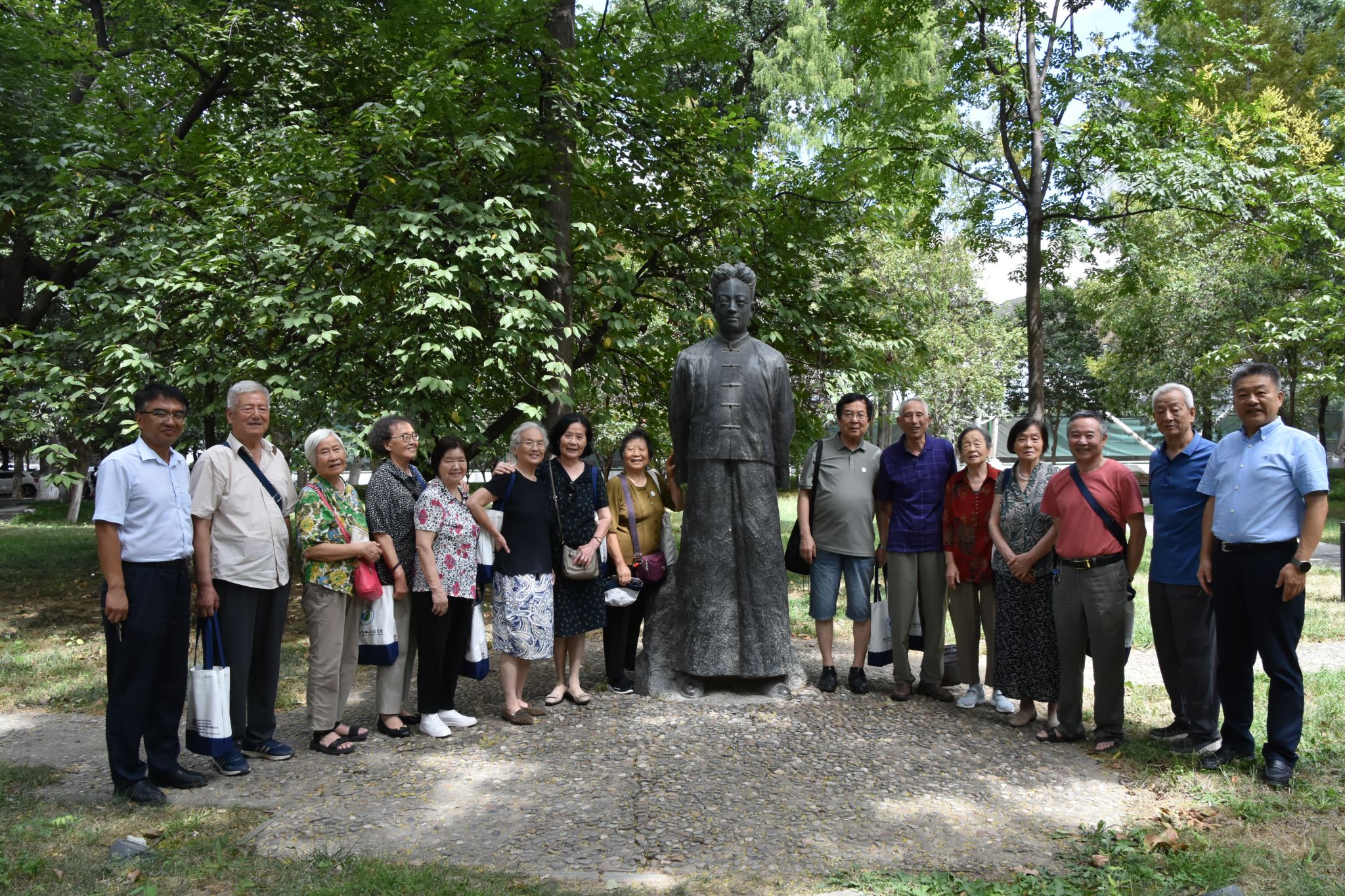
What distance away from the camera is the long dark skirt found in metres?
5.70

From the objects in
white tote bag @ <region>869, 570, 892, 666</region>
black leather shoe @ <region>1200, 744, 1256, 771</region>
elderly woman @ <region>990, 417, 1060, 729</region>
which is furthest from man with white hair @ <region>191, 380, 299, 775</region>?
black leather shoe @ <region>1200, 744, 1256, 771</region>

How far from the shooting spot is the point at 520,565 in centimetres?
592

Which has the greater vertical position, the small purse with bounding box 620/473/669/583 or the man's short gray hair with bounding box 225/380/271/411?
the man's short gray hair with bounding box 225/380/271/411

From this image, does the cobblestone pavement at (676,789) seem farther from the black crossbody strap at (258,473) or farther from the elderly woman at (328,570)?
the black crossbody strap at (258,473)

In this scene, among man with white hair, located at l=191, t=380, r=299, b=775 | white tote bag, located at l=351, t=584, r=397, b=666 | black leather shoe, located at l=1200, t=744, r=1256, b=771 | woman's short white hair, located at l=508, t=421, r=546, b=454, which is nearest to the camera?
man with white hair, located at l=191, t=380, r=299, b=775

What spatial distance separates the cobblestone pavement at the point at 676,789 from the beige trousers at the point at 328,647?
27cm

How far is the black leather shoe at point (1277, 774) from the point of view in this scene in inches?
188

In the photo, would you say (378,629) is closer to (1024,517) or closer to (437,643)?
(437,643)

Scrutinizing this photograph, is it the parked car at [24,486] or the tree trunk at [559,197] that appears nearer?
the tree trunk at [559,197]

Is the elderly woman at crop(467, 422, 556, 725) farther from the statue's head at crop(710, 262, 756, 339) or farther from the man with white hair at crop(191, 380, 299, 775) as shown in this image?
the statue's head at crop(710, 262, 756, 339)

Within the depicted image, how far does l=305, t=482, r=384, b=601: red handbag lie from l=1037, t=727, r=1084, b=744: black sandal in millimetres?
3897

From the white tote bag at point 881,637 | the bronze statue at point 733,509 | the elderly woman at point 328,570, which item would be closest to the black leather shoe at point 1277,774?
the white tote bag at point 881,637

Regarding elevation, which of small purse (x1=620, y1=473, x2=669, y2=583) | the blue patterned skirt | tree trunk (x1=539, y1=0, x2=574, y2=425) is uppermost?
tree trunk (x1=539, y1=0, x2=574, y2=425)

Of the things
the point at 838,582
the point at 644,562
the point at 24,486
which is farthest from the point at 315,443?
the point at 24,486
